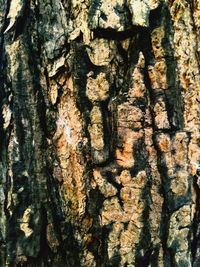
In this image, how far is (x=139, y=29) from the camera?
5.96 ft

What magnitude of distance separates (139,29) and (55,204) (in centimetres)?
89

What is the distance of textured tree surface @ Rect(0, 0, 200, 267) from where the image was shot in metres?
1.84

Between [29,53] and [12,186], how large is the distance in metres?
0.63

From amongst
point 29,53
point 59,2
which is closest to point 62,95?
point 29,53

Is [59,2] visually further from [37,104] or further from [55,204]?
[55,204]

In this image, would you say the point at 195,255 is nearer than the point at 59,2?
No

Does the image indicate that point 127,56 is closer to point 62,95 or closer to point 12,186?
point 62,95

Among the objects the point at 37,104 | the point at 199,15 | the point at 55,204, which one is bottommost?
the point at 55,204

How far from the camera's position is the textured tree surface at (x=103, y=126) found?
1.84 metres

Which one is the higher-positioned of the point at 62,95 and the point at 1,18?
the point at 1,18

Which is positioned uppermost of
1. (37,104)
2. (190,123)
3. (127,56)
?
(127,56)

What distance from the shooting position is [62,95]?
189cm

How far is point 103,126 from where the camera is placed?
73.4 inches

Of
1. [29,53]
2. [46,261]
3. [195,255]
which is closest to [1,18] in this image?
[29,53]
